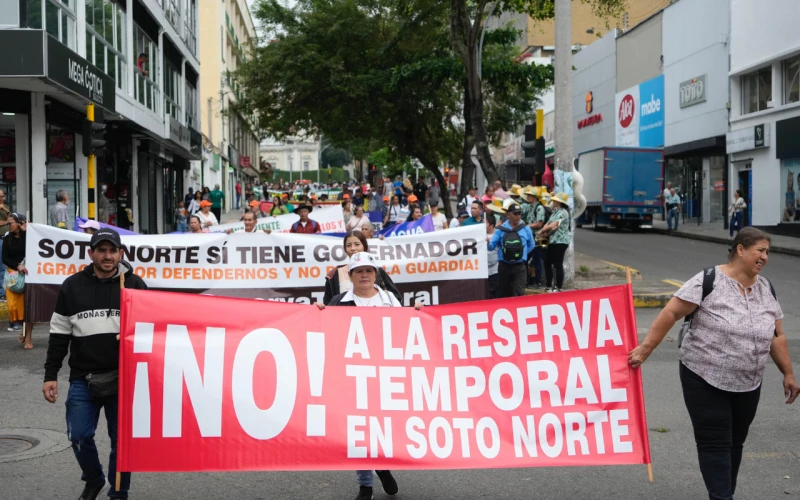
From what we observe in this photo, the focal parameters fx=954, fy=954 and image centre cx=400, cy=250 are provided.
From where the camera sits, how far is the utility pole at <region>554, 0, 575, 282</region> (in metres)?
16.8

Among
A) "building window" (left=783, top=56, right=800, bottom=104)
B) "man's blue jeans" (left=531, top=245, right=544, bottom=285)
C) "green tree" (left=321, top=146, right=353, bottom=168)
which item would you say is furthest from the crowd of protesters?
"green tree" (left=321, top=146, right=353, bottom=168)

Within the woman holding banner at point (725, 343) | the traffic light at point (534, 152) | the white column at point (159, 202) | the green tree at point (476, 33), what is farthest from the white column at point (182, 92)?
the woman holding banner at point (725, 343)

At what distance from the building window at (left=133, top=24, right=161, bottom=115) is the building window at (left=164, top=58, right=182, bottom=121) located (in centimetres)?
194

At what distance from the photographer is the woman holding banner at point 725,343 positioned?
5.03m

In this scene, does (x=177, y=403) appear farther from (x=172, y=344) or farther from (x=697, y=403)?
(x=697, y=403)

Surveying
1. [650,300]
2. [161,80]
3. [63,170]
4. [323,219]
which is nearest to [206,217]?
[323,219]

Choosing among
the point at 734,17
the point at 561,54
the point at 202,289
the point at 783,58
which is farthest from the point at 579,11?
the point at 202,289

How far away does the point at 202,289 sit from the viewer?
12.4m

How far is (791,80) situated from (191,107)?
912 inches

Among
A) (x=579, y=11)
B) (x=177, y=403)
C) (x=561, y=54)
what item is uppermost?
(x=579, y=11)

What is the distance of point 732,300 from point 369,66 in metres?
31.1

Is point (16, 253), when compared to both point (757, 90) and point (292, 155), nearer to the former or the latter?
point (757, 90)

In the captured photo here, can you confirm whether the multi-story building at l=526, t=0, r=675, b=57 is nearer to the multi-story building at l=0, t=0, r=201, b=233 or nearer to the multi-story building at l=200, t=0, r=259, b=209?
the multi-story building at l=200, t=0, r=259, b=209

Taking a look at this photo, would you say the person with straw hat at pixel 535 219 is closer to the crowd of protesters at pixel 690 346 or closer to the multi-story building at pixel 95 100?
the multi-story building at pixel 95 100
